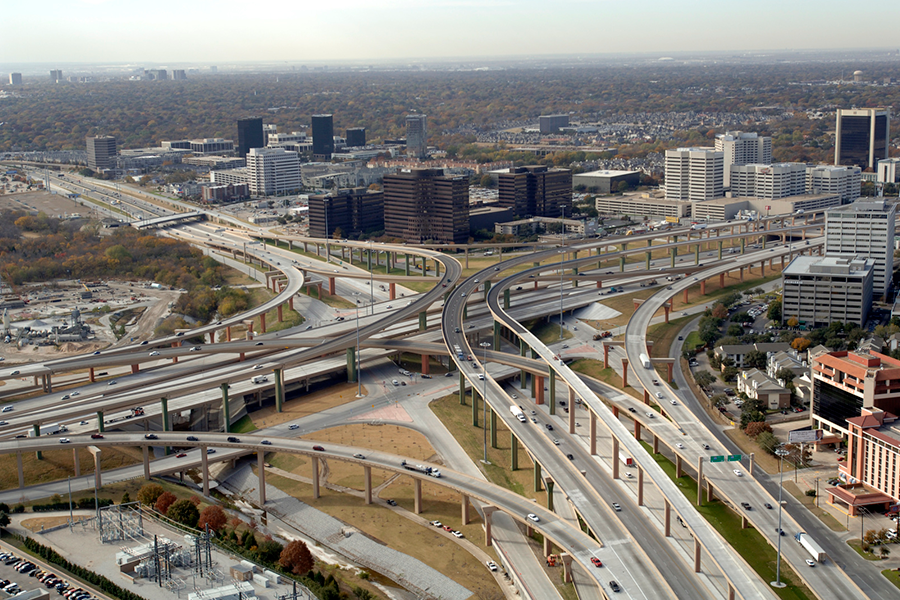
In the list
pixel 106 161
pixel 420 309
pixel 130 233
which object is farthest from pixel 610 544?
pixel 106 161

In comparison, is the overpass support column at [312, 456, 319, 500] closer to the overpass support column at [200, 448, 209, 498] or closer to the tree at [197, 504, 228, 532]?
the overpass support column at [200, 448, 209, 498]

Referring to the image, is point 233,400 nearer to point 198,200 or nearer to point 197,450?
point 197,450

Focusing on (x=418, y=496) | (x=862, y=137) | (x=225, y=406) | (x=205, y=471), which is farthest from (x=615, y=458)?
(x=862, y=137)

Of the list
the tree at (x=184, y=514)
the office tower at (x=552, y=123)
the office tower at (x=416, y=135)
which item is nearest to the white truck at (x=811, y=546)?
the tree at (x=184, y=514)

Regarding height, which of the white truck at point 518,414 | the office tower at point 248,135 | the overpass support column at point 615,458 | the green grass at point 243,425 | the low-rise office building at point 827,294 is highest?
the office tower at point 248,135

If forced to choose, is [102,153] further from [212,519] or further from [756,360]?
[212,519]

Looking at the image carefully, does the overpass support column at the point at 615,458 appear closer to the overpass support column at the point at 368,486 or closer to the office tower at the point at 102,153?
the overpass support column at the point at 368,486
